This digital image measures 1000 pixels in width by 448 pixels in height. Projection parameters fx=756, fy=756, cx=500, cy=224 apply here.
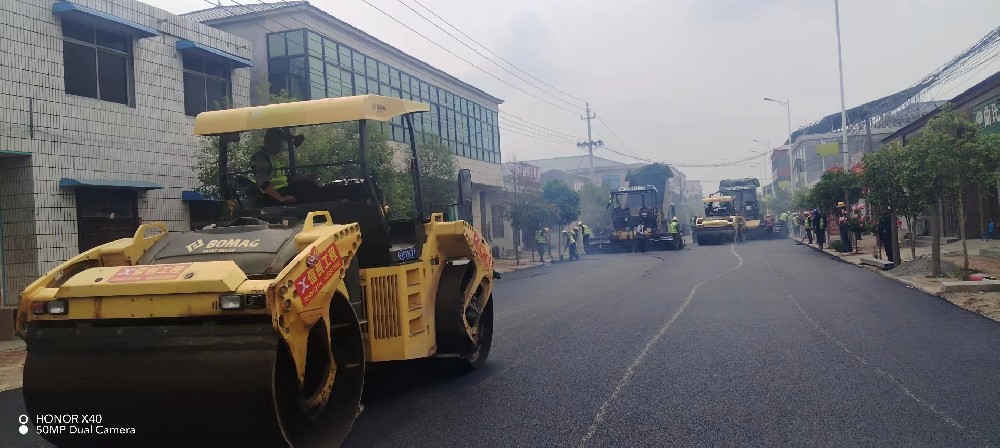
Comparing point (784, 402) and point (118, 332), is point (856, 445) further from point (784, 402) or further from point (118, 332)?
point (118, 332)

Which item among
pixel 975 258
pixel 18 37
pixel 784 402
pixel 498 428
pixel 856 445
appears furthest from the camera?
pixel 975 258

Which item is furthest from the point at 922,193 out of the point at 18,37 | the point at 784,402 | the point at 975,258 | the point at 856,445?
the point at 18,37

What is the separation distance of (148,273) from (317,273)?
866mm

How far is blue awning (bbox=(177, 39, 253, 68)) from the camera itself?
51.1 feet

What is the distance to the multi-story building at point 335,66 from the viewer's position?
813 inches

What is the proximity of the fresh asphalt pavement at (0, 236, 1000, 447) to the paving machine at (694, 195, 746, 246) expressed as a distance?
89.4ft

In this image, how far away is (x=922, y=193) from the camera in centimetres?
1424

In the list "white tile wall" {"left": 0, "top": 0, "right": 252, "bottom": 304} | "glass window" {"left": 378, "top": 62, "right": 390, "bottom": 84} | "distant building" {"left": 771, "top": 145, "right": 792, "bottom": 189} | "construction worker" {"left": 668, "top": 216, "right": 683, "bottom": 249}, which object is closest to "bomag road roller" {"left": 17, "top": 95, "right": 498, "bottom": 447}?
"white tile wall" {"left": 0, "top": 0, "right": 252, "bottom": 304}

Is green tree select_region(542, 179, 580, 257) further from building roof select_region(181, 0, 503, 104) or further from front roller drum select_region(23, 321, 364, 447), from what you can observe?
front roller drum select_region(23, 321, 364, 447)

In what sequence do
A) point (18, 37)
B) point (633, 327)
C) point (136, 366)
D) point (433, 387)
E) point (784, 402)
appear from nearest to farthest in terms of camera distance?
point (136, 366) → point (784, 402) → point (433, 387) → point (633, 327) → point (18, 37)

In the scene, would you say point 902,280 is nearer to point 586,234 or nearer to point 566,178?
point 586,234

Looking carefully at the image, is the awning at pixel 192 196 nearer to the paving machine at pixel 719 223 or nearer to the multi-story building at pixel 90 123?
the multi-story building at pixel 90 123

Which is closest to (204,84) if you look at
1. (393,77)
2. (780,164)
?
(393,77)

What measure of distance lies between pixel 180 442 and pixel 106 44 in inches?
496
